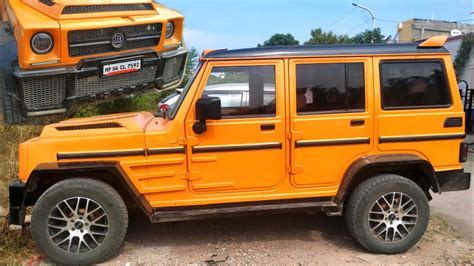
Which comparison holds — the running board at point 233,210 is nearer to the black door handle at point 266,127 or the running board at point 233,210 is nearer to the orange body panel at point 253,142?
the orange body panel at point 253,142

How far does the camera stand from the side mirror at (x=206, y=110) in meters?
3.86

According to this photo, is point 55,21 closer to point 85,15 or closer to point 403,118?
point 85,15

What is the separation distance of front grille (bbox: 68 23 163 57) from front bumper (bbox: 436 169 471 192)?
3.76 meters

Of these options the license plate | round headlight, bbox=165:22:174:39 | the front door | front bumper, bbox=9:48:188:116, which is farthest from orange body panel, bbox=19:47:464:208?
round headlight, bbox=165:22:174:39

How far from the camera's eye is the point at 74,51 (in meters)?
5.21

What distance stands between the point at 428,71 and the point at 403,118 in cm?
55

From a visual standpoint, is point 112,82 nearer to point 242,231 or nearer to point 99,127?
point 99,127

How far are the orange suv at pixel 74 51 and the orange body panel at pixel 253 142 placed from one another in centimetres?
109

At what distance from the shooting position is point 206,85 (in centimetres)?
419

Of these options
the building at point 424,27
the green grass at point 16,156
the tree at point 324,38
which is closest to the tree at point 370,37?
the tree at point 324,38

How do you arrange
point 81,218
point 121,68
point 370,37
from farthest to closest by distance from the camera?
point 370,37, point 121,68, point 81,218

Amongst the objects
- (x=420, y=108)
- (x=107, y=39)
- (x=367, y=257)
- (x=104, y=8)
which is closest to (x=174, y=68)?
(x=107, y=39)

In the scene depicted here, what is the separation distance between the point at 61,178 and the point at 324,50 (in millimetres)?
2739

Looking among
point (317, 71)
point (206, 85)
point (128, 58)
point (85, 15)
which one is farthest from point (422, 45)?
point (85, 15)
